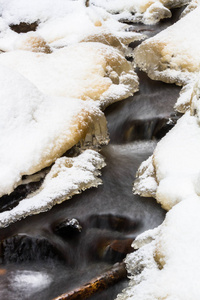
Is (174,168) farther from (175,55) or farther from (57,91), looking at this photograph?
(175,55)

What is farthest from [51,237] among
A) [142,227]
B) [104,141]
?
[104,141]

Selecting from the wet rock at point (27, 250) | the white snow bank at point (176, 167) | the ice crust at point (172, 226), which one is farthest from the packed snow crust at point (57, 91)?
the ice crust at point (172, 226)

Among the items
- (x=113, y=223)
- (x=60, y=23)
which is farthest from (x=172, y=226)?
(x=60, y=23)

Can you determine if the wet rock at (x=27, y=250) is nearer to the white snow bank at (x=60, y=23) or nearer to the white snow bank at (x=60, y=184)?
the white snow bank at (x=60, y=184)

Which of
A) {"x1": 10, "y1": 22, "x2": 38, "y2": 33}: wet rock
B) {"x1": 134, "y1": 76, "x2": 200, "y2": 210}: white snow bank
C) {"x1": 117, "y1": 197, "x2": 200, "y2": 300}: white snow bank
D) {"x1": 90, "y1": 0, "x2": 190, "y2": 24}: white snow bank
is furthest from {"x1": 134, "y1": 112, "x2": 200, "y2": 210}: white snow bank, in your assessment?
{"x1": 10, "y1": 22, "x2": 38, "y2": 33}: wet rock

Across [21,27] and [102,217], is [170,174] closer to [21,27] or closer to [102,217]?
[102,217]

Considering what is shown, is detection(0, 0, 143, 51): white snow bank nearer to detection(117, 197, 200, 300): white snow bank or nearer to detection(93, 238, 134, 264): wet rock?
detection(93, 238, 134, 264): wet rock
